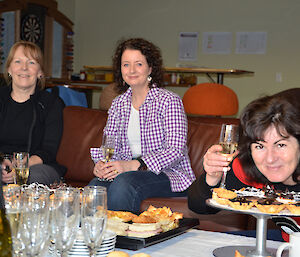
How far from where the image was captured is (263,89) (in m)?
8.50

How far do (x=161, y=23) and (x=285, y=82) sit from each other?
257 cm

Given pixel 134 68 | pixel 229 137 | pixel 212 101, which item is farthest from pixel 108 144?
pixel 212 101

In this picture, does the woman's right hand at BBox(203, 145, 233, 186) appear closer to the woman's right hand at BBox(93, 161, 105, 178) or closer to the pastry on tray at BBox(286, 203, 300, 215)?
the pastry on tray at BBox(286, 203, 300, 215)

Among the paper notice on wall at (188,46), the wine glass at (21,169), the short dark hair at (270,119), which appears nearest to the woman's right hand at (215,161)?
the short dark hair at (270,119)

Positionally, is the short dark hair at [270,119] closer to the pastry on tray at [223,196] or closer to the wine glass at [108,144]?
the pastry on tray at [223,196]

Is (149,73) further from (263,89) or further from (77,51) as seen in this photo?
(77,51)

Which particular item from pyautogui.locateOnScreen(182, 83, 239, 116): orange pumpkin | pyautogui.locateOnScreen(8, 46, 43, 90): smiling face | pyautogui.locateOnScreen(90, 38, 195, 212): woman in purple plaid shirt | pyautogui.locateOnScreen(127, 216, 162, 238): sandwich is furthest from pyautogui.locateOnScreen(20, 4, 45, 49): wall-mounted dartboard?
pyautogui.locateOnScreen(127, 216, 162, 238): sandwich

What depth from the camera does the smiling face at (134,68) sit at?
2.97 meters

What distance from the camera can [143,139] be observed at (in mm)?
2895

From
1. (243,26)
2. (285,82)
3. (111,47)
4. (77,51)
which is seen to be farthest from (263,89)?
(77,51)

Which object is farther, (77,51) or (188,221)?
(77,51)

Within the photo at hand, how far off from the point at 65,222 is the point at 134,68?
6.78ft

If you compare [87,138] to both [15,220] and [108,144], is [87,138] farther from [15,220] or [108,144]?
[15,220]

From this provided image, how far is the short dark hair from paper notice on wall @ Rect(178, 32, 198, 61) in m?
7.48
